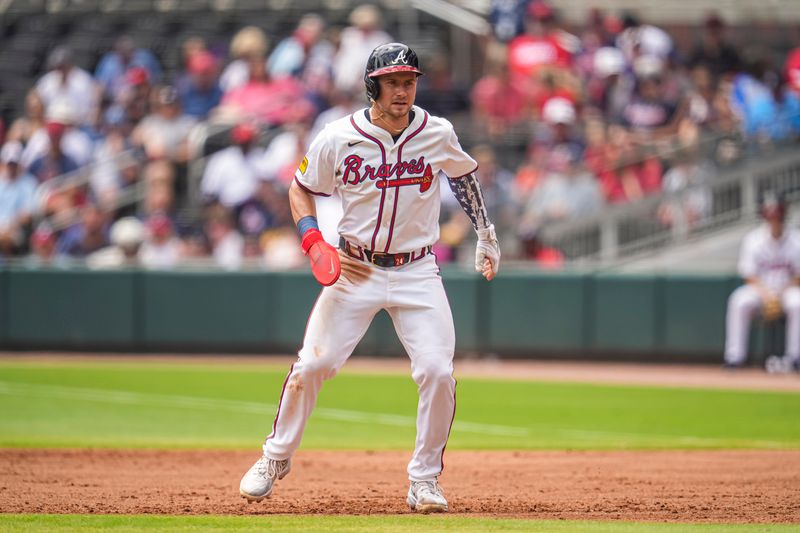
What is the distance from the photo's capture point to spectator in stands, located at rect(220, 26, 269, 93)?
54.1 ft

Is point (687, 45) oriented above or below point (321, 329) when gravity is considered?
above

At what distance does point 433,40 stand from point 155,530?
43.0 ft

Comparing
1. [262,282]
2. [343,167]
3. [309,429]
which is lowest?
[309,429]

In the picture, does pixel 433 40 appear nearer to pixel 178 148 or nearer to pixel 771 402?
pixel 178 148

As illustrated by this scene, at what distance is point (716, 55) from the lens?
55.3ft

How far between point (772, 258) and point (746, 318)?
27.6 inches

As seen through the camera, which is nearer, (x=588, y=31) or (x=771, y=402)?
(x=771, y=402)

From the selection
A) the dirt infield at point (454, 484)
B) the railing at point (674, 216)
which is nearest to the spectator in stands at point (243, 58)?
the railing at point (674, 216)

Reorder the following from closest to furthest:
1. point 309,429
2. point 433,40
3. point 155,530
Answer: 1. point 155,530
2. point 309,429
3. point 433,40

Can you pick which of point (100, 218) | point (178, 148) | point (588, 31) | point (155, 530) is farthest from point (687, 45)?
point (155, 530)

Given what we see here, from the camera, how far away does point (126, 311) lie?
49.0 ft

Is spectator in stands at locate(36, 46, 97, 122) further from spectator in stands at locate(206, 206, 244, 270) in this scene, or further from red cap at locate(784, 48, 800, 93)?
red cap at locate(784, 48, 800, 93)

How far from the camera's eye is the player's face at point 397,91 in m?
5.81

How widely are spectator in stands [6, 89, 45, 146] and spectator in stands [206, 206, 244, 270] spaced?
3204 mm
